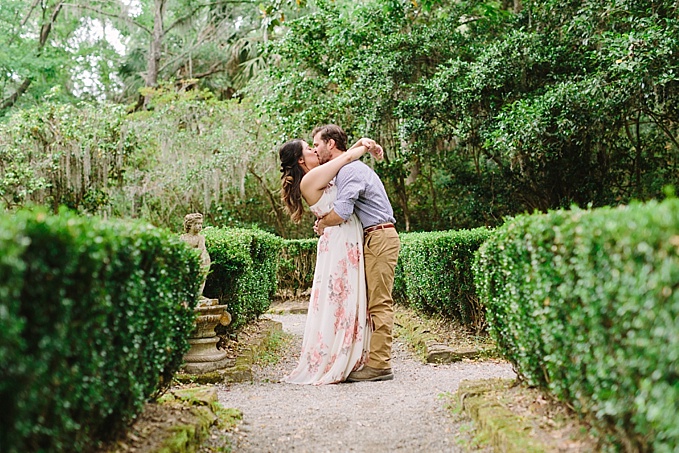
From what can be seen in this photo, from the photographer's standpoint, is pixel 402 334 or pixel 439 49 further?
pixel 439 49

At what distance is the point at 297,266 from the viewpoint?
1332 centimetres

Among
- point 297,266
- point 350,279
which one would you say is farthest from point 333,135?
point 297,266

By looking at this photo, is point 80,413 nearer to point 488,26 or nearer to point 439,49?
point 439,49

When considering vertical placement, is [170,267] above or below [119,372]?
above

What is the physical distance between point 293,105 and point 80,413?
37.3 feet

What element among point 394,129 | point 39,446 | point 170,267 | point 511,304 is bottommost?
point 39,446

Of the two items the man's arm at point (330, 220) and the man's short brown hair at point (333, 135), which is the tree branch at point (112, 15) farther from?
the man's arm at point (330, 220)

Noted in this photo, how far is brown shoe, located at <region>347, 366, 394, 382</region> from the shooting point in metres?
5.22

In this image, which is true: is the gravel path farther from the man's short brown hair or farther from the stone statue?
the man's short brown hair

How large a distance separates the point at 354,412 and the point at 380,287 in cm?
136

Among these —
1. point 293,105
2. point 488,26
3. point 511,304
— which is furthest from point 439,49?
point 511,304

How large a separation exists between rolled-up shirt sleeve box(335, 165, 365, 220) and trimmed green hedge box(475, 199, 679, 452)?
2.03 m

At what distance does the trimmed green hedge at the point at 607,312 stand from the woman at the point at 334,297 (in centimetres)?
215

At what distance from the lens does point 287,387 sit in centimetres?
512
